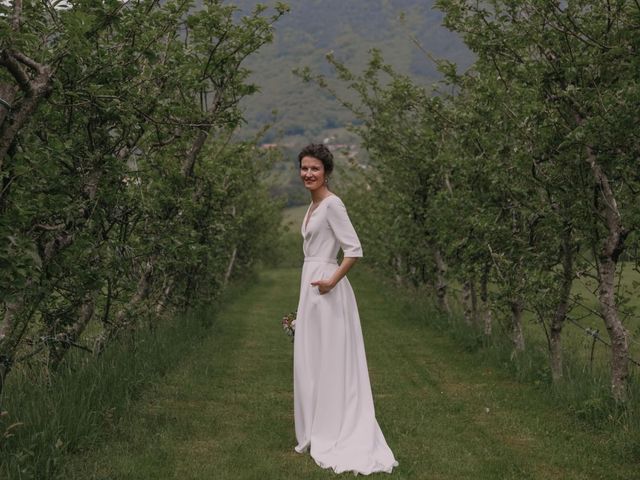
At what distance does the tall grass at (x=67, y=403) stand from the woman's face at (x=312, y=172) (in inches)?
110

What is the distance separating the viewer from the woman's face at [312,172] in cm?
693

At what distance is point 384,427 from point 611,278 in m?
Result: 2.86

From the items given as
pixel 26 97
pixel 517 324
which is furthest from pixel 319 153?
pixel 517 324

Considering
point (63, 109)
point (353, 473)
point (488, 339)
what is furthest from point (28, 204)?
point (488, 339)

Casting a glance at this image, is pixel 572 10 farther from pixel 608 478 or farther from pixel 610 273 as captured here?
pixel 608 478

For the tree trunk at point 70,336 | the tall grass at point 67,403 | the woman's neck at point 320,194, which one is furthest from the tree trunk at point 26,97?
the woman's neck at point 320,194

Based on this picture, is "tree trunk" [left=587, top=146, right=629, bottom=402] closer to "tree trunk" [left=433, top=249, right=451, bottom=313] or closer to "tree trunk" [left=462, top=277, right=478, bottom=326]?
"tree trunk" [left=462, top=277, right=478, bottom=326]

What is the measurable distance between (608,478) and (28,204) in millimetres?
5042

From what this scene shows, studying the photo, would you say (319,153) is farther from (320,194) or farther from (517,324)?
(517,324)

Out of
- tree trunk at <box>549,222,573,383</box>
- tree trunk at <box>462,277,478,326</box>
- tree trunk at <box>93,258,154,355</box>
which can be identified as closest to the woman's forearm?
tree trunk at <box>549,222,573,383</box>

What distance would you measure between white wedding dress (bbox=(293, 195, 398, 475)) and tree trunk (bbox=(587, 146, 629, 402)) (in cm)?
266

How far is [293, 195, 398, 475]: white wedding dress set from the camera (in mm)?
6633

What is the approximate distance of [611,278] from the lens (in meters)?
7.87

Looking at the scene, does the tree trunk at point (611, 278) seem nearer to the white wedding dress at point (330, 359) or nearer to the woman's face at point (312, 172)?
the white wedding dress at point (330, 359)
